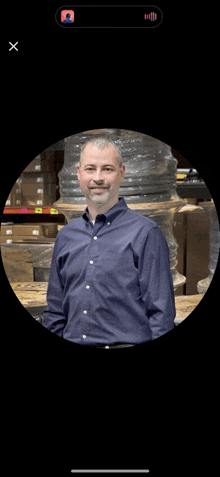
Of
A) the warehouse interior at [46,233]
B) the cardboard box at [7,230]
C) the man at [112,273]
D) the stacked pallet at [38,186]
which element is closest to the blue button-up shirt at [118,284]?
the man at [112,273]

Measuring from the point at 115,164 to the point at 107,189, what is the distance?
0.08 metres

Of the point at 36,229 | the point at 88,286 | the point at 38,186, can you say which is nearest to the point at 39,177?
the point at 38,186

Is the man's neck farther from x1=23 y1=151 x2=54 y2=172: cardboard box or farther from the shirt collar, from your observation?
x1=23 y1=151 x2=54 y2=172: cardboard box

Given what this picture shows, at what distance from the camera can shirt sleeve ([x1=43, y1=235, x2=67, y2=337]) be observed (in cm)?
147

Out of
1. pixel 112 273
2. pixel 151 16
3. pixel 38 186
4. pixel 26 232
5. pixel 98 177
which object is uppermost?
pixel 151 16

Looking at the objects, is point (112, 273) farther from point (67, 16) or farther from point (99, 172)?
point (67, 16)

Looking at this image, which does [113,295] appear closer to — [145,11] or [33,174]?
[145,11]

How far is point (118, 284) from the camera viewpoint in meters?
1.37

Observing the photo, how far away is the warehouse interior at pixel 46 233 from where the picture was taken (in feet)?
9.10

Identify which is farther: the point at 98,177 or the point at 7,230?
the point at 7,230

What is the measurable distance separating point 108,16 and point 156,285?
0.78 m

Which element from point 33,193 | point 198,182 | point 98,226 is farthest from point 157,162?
point 33,193

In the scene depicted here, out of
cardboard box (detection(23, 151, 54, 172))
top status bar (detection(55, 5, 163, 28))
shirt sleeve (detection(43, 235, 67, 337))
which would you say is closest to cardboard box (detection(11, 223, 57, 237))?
cardboard box (detection(23, 151, 54, 172))

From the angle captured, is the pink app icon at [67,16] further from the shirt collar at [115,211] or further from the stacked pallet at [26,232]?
the stacked pallet at [26,232]
